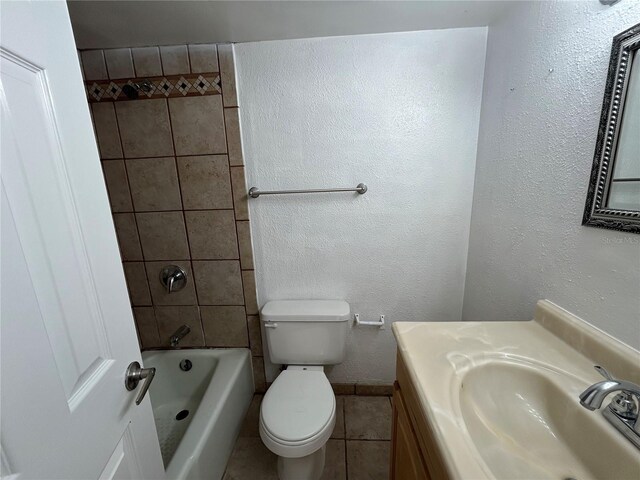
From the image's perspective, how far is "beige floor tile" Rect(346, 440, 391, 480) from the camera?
1.28 meters

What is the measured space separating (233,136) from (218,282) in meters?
0.81

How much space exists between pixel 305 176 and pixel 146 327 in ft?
4.48

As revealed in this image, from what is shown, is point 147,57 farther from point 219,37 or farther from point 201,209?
point 201,209

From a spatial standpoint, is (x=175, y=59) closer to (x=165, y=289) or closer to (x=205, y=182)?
(x=205, y=182)

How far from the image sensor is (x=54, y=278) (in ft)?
1.47

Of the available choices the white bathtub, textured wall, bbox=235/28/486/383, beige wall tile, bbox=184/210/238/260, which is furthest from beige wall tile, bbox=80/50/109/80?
the white bathtub

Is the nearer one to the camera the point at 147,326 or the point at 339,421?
the point at 339,421

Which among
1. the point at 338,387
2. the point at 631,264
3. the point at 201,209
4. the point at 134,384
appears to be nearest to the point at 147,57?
the point at 201,209

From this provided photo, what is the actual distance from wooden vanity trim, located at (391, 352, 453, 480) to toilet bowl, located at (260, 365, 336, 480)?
0.31 m

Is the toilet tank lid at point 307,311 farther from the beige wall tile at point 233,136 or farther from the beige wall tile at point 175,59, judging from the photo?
the beige wall tile at point 175,59

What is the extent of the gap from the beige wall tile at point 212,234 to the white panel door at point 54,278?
850mm

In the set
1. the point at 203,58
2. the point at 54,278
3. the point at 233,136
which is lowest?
the point at 54,278

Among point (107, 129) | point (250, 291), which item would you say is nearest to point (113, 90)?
point (107, 129)

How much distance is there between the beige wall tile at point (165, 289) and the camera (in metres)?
1.53
